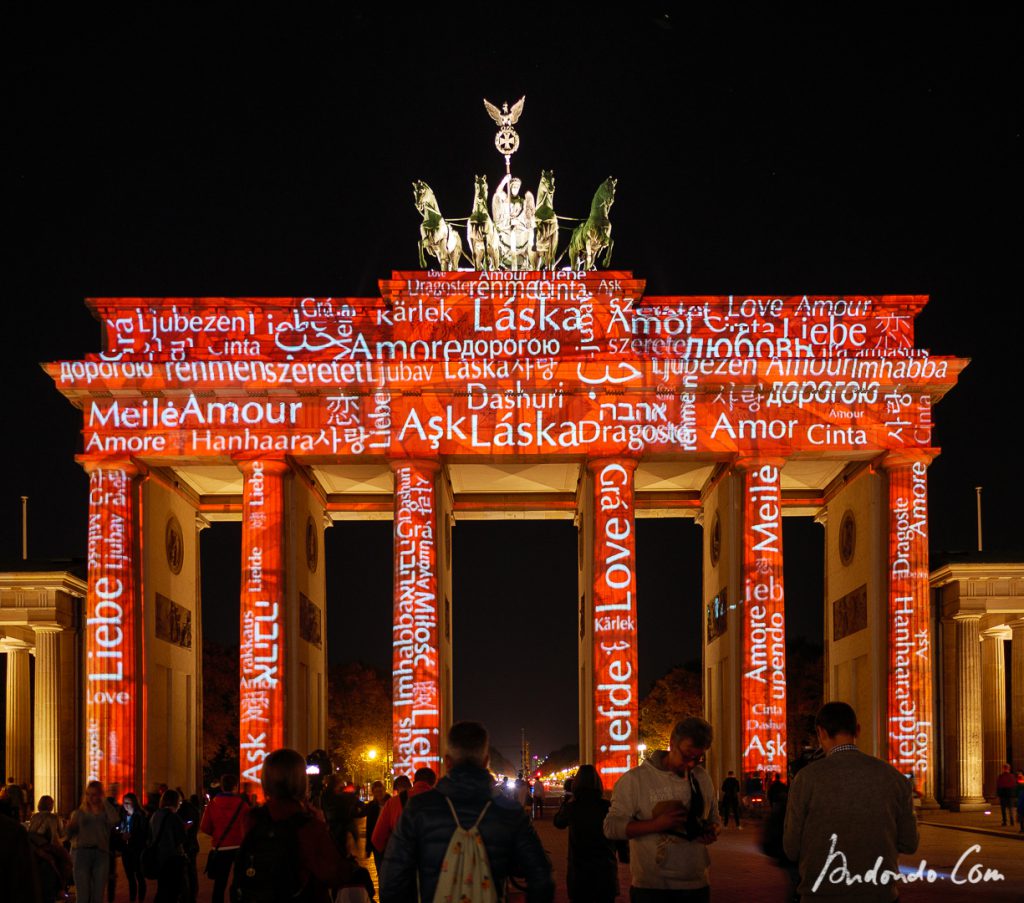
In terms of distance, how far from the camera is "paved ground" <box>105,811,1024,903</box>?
23.9m

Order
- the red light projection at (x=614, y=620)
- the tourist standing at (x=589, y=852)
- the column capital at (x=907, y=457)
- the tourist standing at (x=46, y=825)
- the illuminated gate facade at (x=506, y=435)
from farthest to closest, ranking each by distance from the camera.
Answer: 1. the column capital at (x=907, y=457)
2. the illuminated gate facade at (x=506, y=435)
3. the red light projection at (x=614, y=620)
4. the tourist standing at (x=46, y=825)
5. the tourist standing at (x=589, y=852)

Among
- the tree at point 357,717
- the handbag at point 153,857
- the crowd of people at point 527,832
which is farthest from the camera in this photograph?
the tree at point 357,717

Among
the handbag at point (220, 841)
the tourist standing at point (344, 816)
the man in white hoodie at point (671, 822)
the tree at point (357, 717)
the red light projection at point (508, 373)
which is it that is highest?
the red light projection at point (508, 373)

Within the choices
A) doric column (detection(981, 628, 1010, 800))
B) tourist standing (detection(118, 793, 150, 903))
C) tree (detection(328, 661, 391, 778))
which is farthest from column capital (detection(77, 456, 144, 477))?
tree (detection(328, 661, 391, 778))

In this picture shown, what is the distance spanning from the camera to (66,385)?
51.7m

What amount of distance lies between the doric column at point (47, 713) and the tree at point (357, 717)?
2068 inches

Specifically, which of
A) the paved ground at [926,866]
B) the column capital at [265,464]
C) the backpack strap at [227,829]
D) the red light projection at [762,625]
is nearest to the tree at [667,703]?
the red light projection at [762,625]

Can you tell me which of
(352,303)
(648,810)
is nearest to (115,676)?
(352,303)

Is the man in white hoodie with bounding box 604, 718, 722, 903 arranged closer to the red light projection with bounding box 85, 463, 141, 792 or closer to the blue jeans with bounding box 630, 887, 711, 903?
the blue jeans with bounding box 630, 887, 711, 903

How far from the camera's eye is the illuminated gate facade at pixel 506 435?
51.6 meters

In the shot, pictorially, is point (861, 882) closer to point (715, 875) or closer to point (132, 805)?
point (715, 875)

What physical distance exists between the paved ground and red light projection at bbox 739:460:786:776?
4.18 meters

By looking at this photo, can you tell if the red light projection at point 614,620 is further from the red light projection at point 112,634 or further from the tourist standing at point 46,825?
the tourist standing at point 46,825

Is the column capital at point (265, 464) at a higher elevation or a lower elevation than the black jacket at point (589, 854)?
higher
